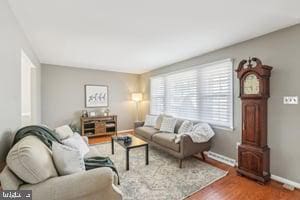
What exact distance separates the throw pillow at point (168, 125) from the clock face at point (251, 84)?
175 centimetres

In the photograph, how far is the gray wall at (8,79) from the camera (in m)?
1.61

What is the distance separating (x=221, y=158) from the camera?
10.9 ft

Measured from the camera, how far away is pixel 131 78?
21.0 ft

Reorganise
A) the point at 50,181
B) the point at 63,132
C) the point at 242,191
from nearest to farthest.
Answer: the point at 50,181, the point at 242,191, the point at 63,132

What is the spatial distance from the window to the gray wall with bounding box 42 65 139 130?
157 centimetres

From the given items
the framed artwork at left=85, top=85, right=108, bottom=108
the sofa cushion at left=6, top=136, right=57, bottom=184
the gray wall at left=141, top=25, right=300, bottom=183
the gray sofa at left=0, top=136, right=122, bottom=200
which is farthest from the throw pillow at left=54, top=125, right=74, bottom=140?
the gray wall at left=141, top=25, right=300, bottom=183

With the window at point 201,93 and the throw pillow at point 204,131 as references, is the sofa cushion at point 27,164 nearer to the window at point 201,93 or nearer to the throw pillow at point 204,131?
the throw pillow at point 204,131

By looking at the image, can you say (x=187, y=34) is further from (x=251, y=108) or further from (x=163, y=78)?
(x=163, y=78)

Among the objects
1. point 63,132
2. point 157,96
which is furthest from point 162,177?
point 157,96

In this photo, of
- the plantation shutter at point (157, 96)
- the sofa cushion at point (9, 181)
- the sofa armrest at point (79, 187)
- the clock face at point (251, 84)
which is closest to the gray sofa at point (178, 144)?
the clock face at point (251, 84)

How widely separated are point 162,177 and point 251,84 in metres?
2.05

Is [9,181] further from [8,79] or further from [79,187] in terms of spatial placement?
[8,79]

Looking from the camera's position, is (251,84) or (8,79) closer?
(8,79)

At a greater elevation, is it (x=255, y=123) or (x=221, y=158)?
(x=255, y=123)
